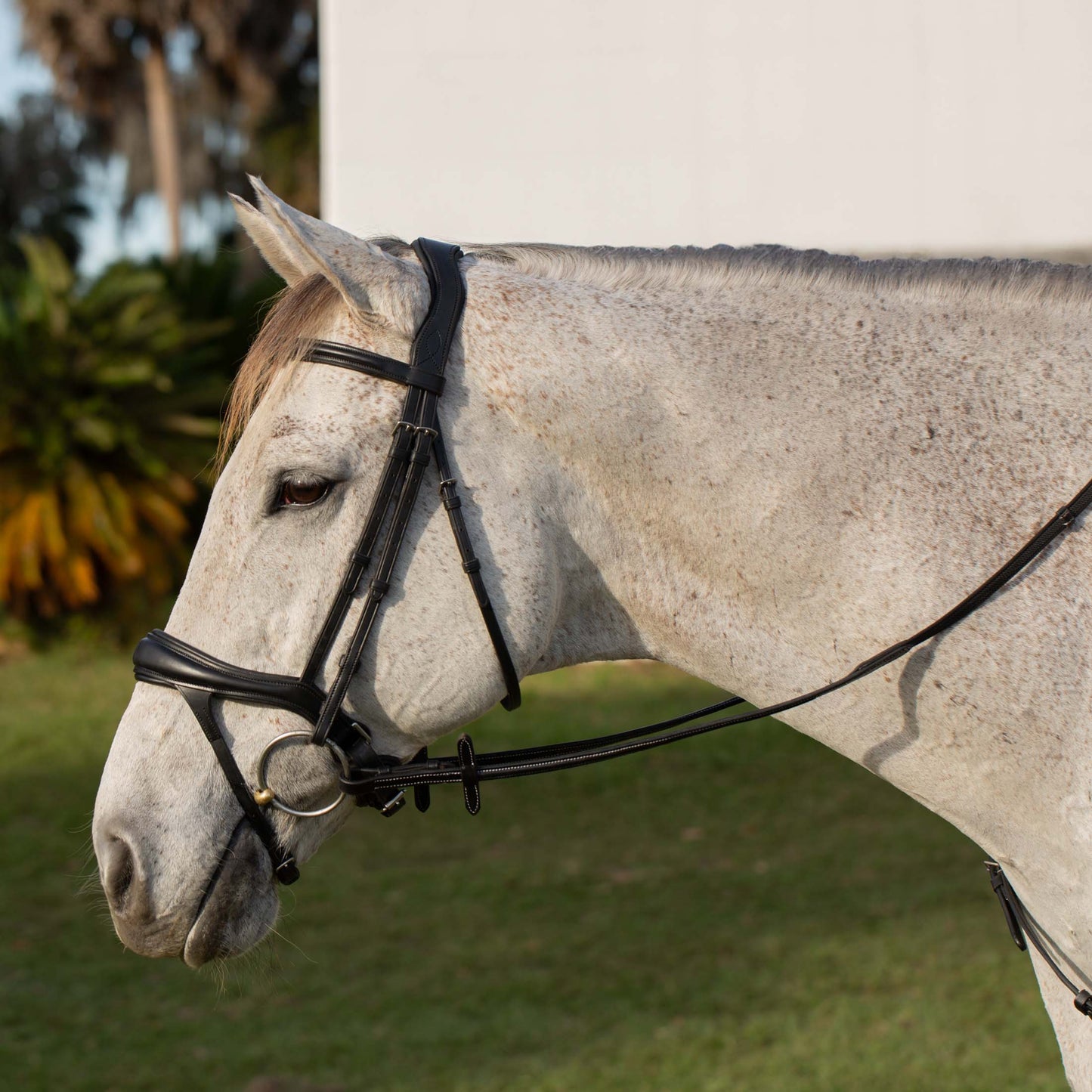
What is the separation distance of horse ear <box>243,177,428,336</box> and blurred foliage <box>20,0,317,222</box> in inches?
822

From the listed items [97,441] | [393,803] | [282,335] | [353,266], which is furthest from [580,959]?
[97,441]

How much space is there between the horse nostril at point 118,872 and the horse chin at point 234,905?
0.13m

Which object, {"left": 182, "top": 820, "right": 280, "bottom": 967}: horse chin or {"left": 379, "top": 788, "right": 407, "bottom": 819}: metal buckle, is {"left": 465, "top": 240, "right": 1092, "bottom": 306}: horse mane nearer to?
{"left": 379, "top": 788, "right": 407, "bottom": 819}: metal buckle

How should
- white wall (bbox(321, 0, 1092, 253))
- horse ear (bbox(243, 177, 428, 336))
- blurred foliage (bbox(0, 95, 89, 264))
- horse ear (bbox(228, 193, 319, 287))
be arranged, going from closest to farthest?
1. horse ear (bbox(243, 177, 428, 336))
2. horse ear (bbox(228, 193, 319, 287))
3. white wall (bbox(321, 0, 1092, 253))
4. blurred foliage (bbox(0, 95, 89, 264))

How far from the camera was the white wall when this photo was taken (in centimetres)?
779

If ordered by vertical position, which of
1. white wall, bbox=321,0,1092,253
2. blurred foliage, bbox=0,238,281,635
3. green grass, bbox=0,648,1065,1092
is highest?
white wall, bbox=321,0,1092,253

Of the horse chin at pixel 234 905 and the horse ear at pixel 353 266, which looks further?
the horse chin at pixel 234 905

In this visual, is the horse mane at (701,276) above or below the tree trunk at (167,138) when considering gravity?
below

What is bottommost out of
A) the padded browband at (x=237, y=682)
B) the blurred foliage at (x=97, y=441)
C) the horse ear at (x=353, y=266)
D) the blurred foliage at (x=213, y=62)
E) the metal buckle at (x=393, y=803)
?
the blurred foliage at (x=97, y=441)

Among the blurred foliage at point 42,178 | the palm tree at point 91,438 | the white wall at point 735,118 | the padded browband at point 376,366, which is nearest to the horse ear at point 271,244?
the padded browband at point 376,366

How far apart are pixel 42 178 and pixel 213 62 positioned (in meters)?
12.3

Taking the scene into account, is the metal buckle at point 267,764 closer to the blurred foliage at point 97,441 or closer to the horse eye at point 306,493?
the horse eye at point 306,493

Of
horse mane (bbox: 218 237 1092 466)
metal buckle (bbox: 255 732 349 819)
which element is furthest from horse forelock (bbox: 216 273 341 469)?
metal buckle (bbox: 255 732 349 819)

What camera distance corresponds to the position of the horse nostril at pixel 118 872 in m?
1.87
